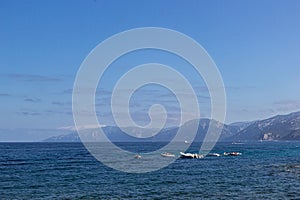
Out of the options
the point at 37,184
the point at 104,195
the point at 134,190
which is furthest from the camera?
the point at 37,184

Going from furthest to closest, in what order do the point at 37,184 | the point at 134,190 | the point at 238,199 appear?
the point at 37,184 < the point at 134,190 < the point at 238,199

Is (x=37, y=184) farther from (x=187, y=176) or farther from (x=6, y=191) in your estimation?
(x=187, y=176)

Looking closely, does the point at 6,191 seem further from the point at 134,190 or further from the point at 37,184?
the point at 134,190

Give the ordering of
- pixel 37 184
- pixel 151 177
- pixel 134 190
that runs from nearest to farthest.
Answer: pixel 134 190 < pixel 37 184 < pixel 151 177

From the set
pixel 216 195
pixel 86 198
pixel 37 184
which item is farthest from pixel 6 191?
pixel 216 195

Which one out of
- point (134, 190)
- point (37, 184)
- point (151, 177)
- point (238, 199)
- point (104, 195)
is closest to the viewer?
point (238, 199)

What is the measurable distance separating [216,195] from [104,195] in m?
12.6

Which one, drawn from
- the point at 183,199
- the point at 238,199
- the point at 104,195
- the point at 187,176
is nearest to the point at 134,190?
the point at 104,195

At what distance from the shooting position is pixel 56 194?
45.8 m

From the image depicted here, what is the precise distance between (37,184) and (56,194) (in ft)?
31.8

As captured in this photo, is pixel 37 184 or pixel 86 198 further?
pixel 37 184

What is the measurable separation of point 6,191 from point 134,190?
51.2ft

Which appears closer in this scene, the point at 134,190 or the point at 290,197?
the point at 290,197

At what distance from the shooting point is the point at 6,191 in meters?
48.6
